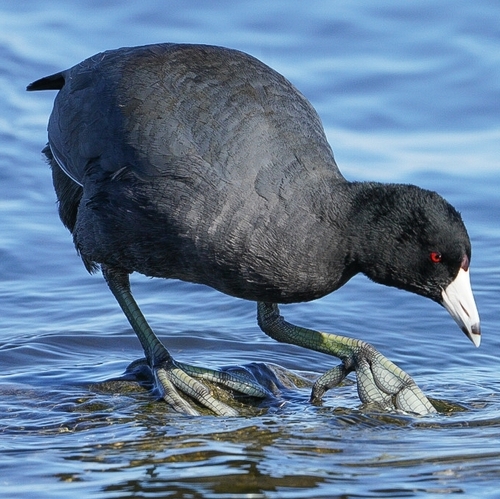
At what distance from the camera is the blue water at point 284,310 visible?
4422 millimetres

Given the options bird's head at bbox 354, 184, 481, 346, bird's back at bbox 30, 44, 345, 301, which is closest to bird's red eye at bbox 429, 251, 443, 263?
bird's head at bbox 354, 184, 481, 346

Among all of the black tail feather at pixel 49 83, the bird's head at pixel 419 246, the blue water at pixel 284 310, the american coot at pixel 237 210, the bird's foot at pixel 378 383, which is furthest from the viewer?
the black tail feather at pixel 49 83

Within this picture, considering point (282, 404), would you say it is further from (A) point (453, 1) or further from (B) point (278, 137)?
(A) point (453, 1)

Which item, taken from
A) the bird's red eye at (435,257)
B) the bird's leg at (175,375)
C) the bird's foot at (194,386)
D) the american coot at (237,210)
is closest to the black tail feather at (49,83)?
the american coot at (237,210)

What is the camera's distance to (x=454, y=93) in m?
10.3

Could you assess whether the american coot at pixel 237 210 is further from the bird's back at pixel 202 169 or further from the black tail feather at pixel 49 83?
the black tail feather at pixel 49 83

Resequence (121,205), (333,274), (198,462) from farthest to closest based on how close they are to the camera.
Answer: (121,205) < (333,274) < (198,462)

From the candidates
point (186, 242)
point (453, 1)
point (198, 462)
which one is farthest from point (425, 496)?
point (453, 1)

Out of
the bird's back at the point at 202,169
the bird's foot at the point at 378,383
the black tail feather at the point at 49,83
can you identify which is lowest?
the bird's foot at the point at 378,383

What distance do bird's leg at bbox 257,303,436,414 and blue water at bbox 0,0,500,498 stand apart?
0.11 meters

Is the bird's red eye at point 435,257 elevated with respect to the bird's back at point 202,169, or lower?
lower

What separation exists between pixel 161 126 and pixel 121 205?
40 centimetres

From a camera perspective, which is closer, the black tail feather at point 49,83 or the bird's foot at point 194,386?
the bird's foot at point 194,386

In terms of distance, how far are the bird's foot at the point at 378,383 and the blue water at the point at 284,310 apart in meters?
0.10
